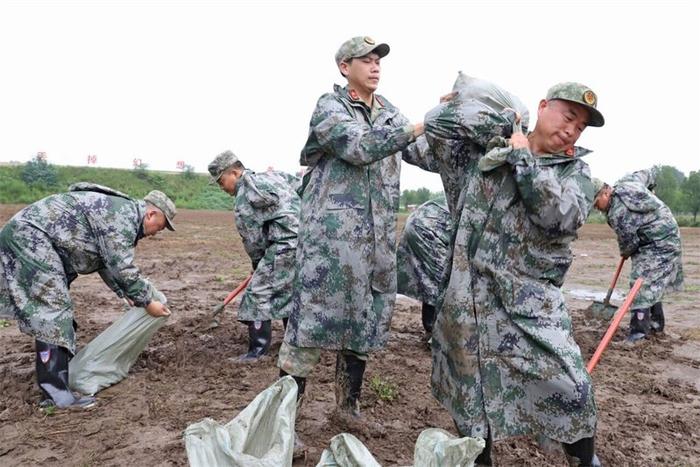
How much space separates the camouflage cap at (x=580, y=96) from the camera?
245cm

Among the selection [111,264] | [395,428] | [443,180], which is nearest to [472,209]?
[443,180]

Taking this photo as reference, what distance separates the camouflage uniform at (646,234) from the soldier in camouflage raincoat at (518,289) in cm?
400

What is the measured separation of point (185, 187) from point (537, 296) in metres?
41.2

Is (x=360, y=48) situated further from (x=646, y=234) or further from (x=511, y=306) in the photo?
(x=646, y=234)

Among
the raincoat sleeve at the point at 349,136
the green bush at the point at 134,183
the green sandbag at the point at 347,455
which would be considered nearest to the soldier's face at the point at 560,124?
the raincoat sleeve at the point at 349,136

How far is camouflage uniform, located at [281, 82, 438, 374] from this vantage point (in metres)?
3.20

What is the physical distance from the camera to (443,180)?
9.68 feet

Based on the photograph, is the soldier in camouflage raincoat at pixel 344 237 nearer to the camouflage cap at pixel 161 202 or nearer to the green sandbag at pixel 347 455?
the green sandbag at pixel 347 455

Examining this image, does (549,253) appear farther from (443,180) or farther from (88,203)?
(88,203)

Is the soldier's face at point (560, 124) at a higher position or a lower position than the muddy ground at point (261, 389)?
→ higher

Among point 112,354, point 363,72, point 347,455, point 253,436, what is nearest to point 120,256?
point 112,354

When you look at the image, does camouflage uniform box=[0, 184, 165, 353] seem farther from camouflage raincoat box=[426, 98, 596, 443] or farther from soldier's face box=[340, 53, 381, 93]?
camouflage raincoat box=[426, 98, 596, 443]

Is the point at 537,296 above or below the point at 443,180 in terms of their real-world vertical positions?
below

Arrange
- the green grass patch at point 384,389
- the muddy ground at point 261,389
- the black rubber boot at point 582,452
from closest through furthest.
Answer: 1. the black rubber boot at point 582,452
2. the muddy ground at point 261,389
3. the green grass patch at point 384,389
